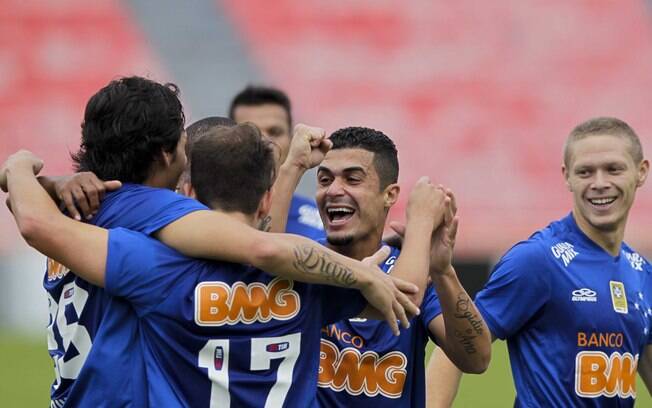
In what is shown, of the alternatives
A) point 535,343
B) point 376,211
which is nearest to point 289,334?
point 376,211

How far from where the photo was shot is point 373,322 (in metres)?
4.92

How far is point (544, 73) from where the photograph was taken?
1833 centimetres

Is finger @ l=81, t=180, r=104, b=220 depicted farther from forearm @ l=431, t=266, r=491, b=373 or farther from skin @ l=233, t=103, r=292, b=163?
skin @ l=233, t=103, r=292, b=163

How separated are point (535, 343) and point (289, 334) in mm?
1817

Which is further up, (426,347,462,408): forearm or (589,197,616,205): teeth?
(589,197,616,205): teeth

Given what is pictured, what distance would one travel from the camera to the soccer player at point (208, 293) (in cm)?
389

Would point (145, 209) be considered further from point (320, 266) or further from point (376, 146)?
point (376, 146)

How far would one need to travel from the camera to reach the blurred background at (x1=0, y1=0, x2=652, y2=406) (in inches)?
706

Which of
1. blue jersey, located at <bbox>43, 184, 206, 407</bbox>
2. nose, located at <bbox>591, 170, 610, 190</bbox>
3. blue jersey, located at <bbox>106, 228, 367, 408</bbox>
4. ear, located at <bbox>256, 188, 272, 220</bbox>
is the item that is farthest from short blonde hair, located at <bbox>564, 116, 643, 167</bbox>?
blue jersey, located at <bbox>43, 184, 206, 407</bbox>

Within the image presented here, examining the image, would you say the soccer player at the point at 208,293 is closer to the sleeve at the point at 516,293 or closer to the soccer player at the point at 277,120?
the sleeve at the point at 516,293

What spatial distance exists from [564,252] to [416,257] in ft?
5.22

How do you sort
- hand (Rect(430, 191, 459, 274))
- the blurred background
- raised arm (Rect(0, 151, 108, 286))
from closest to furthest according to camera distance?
1. raised arm (Rect(0, 151, 108, 286))
2. hand (Rect(430, 191, 459, 274))
3. the blurred background

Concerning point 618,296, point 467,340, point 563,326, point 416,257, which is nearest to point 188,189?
point 416,257

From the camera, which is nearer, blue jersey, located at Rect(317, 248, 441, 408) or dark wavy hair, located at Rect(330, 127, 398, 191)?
blue jersey, located at Rect(317, 248, 441, 408)
